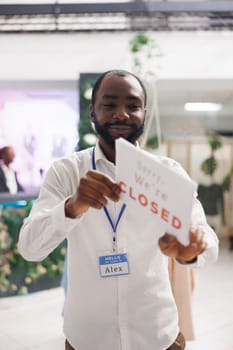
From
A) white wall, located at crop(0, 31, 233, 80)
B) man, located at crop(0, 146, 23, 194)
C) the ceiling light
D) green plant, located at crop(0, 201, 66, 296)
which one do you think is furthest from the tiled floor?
the ceiling light

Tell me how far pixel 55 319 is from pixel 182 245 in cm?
307

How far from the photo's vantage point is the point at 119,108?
990mm

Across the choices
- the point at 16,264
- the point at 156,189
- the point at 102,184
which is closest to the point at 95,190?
the point at 102,184

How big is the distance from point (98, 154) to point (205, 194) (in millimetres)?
5987

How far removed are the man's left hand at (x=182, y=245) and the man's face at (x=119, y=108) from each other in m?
0.32

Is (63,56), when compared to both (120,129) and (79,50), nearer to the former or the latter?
(79,50)

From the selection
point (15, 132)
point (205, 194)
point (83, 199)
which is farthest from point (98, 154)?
point (205, 194)

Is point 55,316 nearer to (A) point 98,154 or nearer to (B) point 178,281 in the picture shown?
(B) point 178,281

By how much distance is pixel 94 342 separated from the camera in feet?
3.41

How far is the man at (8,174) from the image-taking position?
441 centimetres

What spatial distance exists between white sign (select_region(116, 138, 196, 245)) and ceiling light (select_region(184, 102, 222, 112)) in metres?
6.78

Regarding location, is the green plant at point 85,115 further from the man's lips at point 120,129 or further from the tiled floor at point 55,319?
the man's lips at point 120,129

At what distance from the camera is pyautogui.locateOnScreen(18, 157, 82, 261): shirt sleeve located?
893 millimetres

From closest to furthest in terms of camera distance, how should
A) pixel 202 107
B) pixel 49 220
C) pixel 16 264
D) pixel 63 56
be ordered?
pixel 49 220, pixel 16 264, pixel 63 56, pixel 202 107
